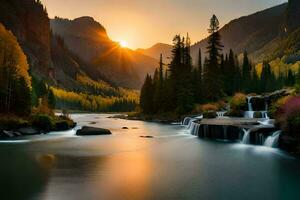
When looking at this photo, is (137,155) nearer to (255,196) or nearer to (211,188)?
(211,188)

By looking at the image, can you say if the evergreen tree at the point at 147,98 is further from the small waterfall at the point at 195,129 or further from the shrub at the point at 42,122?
the small waterfall at the point at 195,129

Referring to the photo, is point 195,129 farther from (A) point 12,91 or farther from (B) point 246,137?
(A) point 12,91

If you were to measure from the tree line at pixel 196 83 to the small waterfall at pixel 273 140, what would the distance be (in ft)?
158

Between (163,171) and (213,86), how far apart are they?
64951mm

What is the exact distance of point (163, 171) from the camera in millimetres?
26328

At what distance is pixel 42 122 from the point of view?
61.5 m

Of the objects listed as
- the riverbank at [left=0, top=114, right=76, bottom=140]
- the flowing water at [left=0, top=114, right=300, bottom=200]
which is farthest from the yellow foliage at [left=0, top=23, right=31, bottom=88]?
the flowing water at [left=0, top=114, right=300, bottom=200]

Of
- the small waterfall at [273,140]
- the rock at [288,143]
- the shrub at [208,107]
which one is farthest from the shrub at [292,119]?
the shrub at [208,107]

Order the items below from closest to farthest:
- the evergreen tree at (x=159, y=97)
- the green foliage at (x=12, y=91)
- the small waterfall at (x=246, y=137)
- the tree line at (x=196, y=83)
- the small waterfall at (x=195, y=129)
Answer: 1. the small waterfall at (x=246, y=137)
2. the small waterfall at (x=195, y=129)
3. the green foliage at (x=12, y=91)
4. the tree line at (x=196, y=83)
5. the evergreen tree at (x=159, y=97)

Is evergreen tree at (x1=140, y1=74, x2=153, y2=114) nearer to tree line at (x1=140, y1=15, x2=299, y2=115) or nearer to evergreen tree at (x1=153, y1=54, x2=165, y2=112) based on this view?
tree line at (x1=140, y1=15, x2=299, y2=115)

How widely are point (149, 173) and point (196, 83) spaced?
67.4 meters

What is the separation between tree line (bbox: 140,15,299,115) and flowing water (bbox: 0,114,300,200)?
49158 millimetres

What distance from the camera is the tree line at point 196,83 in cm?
8889

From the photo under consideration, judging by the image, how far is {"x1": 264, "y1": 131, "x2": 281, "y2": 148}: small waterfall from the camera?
120ft
